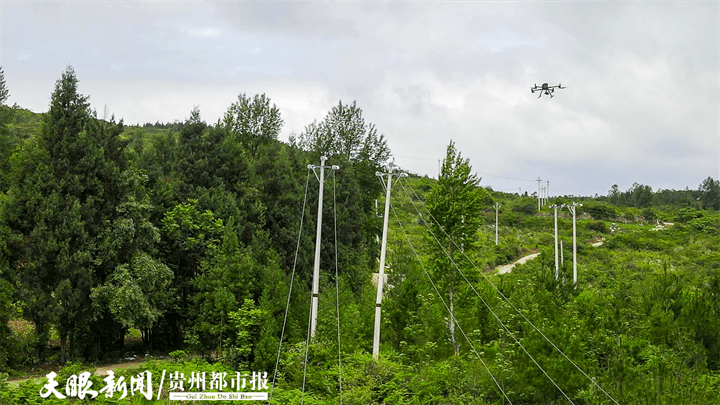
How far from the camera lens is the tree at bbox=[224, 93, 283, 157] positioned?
3666 cm

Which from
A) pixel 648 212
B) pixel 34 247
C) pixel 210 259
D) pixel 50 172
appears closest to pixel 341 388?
pixel 210 259

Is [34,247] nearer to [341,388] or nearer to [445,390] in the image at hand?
[341,388]

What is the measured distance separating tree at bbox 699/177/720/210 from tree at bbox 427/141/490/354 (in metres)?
86.5

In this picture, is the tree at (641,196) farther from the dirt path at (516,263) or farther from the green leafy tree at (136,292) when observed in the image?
the green leafy tree at (136,292)

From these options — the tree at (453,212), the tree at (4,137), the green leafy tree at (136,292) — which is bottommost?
the green leafy tree at (136,292)

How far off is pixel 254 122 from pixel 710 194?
310 ft

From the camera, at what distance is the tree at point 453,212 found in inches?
829

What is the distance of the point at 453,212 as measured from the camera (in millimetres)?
20938

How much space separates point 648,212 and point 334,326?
78616mm

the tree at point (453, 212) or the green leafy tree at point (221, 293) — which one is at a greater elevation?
the tree at point (453, 212)

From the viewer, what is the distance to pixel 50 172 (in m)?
22.2

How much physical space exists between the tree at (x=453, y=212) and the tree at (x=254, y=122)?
18142 millimetres

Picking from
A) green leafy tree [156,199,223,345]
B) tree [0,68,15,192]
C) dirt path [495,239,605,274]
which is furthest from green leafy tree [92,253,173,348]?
dirt path [495,239,605,274]

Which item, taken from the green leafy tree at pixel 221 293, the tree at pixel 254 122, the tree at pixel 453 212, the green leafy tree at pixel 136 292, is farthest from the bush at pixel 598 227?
the green leafy tree at pixel 136 292
